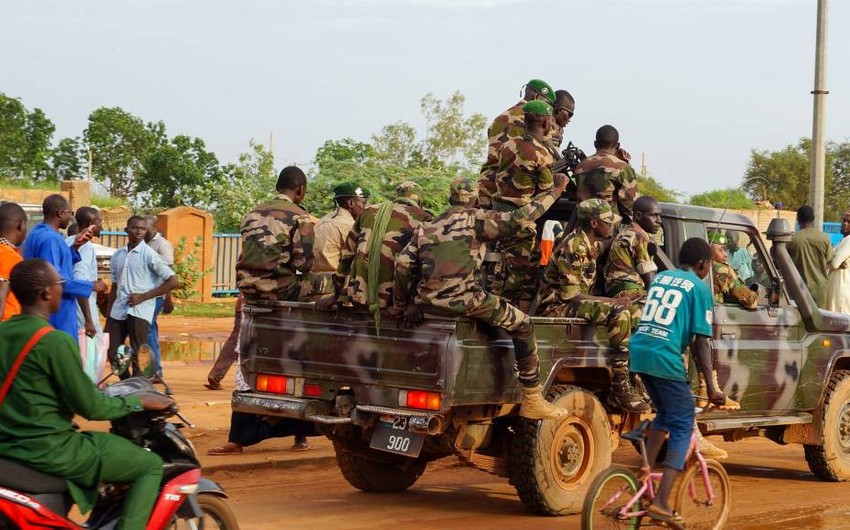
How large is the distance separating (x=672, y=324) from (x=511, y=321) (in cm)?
108

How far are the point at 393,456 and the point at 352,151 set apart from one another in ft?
58.7

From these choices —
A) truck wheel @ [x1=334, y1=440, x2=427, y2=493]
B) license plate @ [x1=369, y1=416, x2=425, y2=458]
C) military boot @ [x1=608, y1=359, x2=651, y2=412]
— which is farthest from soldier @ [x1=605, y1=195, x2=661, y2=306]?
license plate @ [x1=369, y1=416, x2=425, y2=458]

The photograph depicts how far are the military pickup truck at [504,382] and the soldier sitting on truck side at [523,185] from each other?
69cm

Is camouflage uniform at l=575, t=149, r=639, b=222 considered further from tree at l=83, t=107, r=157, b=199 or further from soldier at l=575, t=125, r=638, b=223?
tree at l=83, t=107, r=157, b=199

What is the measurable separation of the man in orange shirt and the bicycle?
147 inches

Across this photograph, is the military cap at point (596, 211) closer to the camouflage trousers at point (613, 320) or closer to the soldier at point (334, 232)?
the camouflage trousers at point (613, 320)

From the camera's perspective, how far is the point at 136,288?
11.2 m

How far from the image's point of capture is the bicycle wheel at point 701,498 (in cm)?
684

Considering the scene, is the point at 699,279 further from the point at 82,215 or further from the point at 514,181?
the point at 82,215

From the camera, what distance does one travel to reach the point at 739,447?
1157 centimetres

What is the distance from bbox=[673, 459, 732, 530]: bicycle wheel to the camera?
22.4 ft

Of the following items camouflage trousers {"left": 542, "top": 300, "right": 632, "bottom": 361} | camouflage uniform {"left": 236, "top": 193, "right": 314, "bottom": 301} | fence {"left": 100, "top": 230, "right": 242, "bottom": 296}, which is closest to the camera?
camouflage trousers {"left": 542, "top": 300, "right": 632, "bottom": 361}

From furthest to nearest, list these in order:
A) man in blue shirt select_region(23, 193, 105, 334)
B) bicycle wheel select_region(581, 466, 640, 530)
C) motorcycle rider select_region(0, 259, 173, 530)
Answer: man in blue shirt select_region(23, 193, 105, 334) < bicycle wheel select_region(581, 466, 640, 530) < motorcycle rider select_region(0, 259, 173, 530)

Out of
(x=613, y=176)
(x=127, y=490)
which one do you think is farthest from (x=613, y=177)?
(x=127, y=490)
